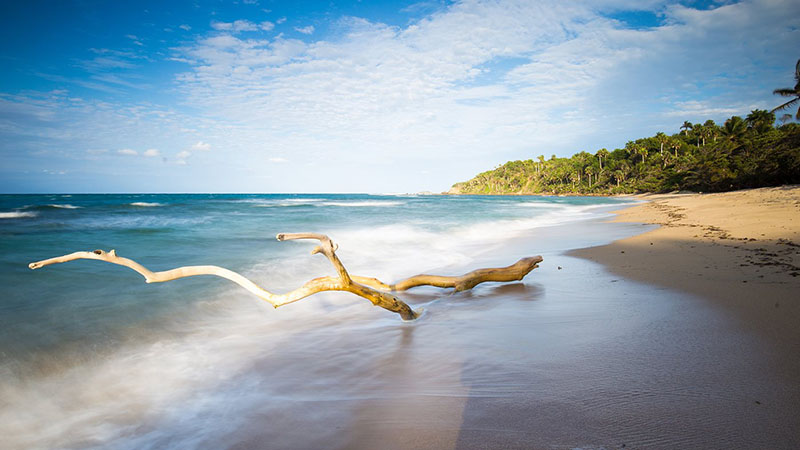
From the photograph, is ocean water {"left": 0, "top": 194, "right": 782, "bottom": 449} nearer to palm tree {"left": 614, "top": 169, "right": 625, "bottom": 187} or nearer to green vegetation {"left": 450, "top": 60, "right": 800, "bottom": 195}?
green vegetation {"left": 450, "top": 60, "right": 800, "bottom": 195}

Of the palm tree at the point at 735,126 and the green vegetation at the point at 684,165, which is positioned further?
the palm tree at the point at 735,126

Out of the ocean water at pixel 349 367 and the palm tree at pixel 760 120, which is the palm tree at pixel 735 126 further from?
the ocean water at pixel 349 367

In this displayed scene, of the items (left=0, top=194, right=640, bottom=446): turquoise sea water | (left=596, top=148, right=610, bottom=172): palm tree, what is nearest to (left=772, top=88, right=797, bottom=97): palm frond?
(left=0, top=194, right=640, bottom=446): turquoise sea water

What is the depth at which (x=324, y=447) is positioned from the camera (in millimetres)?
2125

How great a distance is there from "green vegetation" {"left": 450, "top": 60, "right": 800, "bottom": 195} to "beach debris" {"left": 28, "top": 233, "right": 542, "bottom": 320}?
3094 cm

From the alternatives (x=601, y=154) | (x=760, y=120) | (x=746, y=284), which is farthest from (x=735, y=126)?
(x=746, y=284)

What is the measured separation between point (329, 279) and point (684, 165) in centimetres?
6081

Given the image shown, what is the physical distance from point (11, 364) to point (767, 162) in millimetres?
39336

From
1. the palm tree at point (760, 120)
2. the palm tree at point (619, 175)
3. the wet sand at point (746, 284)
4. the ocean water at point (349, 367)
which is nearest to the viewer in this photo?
the wet sand at point (746, 284)

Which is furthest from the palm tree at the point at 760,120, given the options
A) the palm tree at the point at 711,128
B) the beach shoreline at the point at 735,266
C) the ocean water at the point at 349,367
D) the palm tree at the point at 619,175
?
the ocean water at the point at 349,367

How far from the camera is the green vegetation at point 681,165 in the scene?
26625 millimetres

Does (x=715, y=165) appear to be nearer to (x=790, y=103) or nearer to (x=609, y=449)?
(x=790, y=103)

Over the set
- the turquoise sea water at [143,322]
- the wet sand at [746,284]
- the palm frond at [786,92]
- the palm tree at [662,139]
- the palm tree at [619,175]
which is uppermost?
the palm tree at [662,139]

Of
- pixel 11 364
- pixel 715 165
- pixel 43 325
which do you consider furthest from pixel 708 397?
pixel 715 165
